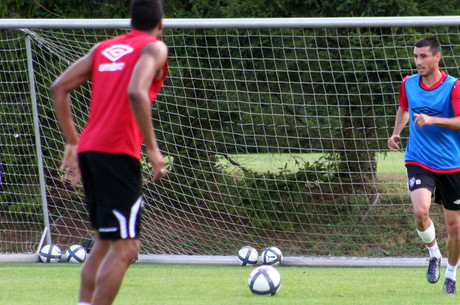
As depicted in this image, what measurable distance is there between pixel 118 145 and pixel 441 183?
3479mm

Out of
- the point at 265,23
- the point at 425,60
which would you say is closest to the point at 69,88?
the point at 425,60

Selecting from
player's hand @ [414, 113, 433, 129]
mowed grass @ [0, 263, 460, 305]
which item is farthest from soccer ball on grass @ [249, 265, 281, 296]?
player's hand @ [414, 113, 433, 129]

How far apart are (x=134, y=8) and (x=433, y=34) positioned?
6087mm

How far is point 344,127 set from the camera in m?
8.98

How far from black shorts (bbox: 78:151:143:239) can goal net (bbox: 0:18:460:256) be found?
16.5 feet

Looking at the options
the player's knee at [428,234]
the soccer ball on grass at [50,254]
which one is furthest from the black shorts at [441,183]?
the soccer ball on grass at [50,254]

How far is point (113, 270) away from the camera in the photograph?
144 inches

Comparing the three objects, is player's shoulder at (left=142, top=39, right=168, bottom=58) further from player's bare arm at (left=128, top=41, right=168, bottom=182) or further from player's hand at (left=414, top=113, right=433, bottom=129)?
player's hand at (left=414, top=113, right=433, bottom=129)

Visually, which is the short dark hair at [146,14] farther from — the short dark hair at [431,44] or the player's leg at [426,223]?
the player's leg at [426,223]

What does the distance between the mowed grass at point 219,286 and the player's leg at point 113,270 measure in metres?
1.83

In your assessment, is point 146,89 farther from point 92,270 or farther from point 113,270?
point 92,270

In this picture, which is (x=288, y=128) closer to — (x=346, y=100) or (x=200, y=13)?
(x=346, y=100)

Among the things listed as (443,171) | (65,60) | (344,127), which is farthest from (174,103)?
(443,171)

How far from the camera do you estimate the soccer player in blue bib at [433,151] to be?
6.05 metres
